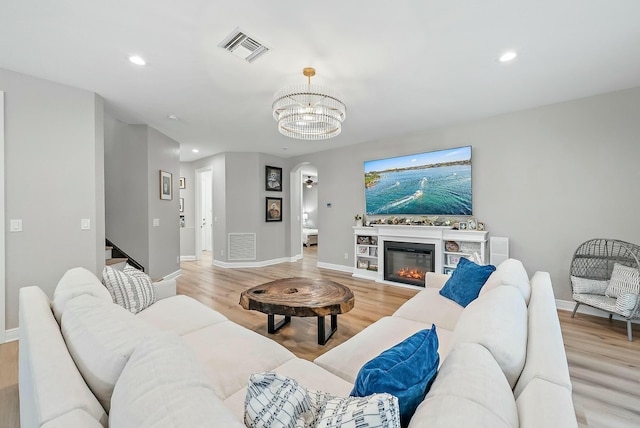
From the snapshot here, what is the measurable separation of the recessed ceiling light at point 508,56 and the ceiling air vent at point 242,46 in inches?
80.2

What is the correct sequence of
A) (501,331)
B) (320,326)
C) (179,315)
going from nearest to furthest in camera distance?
(501,331)
(179,315)
(320,326)

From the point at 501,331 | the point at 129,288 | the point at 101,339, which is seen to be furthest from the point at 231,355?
the point at 501,331

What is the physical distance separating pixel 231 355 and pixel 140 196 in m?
3.87

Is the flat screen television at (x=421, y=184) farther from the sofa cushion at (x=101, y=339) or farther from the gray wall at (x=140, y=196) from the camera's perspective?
the sofa cushion at (x=101, y=339)

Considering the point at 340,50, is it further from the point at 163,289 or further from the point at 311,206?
the point at 311,206

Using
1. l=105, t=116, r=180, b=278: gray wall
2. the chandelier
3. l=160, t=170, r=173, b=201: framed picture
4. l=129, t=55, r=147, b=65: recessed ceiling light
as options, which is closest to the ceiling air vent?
the chandelier

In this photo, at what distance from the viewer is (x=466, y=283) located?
7.83 feet

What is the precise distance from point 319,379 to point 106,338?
917mm

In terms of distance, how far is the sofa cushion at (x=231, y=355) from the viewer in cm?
134

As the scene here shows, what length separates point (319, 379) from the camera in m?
1.35

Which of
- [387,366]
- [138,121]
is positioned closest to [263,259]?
[138,121]

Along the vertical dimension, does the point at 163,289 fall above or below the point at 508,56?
below

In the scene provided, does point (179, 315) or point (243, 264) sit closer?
point (179, 315)

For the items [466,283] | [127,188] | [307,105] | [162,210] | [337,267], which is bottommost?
[337,267]
